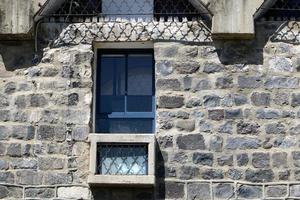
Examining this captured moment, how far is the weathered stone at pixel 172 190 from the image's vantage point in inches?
344

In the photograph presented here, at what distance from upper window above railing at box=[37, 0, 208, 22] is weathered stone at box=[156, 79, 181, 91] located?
2.46 feet

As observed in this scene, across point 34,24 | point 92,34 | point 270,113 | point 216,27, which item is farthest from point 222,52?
point 34,24

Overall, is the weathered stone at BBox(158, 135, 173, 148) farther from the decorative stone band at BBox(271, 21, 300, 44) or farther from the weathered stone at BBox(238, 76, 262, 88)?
the decorative stone band at BBox(271, 21, 300, 44)

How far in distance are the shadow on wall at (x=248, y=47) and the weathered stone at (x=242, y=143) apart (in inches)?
33.7

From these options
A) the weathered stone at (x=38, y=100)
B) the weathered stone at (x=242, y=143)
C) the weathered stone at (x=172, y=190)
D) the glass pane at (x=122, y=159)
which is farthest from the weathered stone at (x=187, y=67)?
the weathered stone at (x=38, y=100)

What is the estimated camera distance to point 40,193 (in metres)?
8.84

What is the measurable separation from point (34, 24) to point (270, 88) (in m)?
2.71

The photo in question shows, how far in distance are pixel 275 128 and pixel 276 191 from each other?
682 millimetres

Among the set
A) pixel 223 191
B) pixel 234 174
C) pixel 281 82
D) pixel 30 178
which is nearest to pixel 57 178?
pixel 30 178

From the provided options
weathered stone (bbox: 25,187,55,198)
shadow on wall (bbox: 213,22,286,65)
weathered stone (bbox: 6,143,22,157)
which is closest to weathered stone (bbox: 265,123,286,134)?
shadow on wall (bbox: 213,22,286,65)

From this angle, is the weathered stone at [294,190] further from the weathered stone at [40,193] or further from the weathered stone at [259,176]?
the weathered stone at [40,193]

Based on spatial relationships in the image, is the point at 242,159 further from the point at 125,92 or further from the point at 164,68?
the point at 125,92

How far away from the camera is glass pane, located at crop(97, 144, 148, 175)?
8797 millimetres

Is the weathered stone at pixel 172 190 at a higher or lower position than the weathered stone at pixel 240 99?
lower
